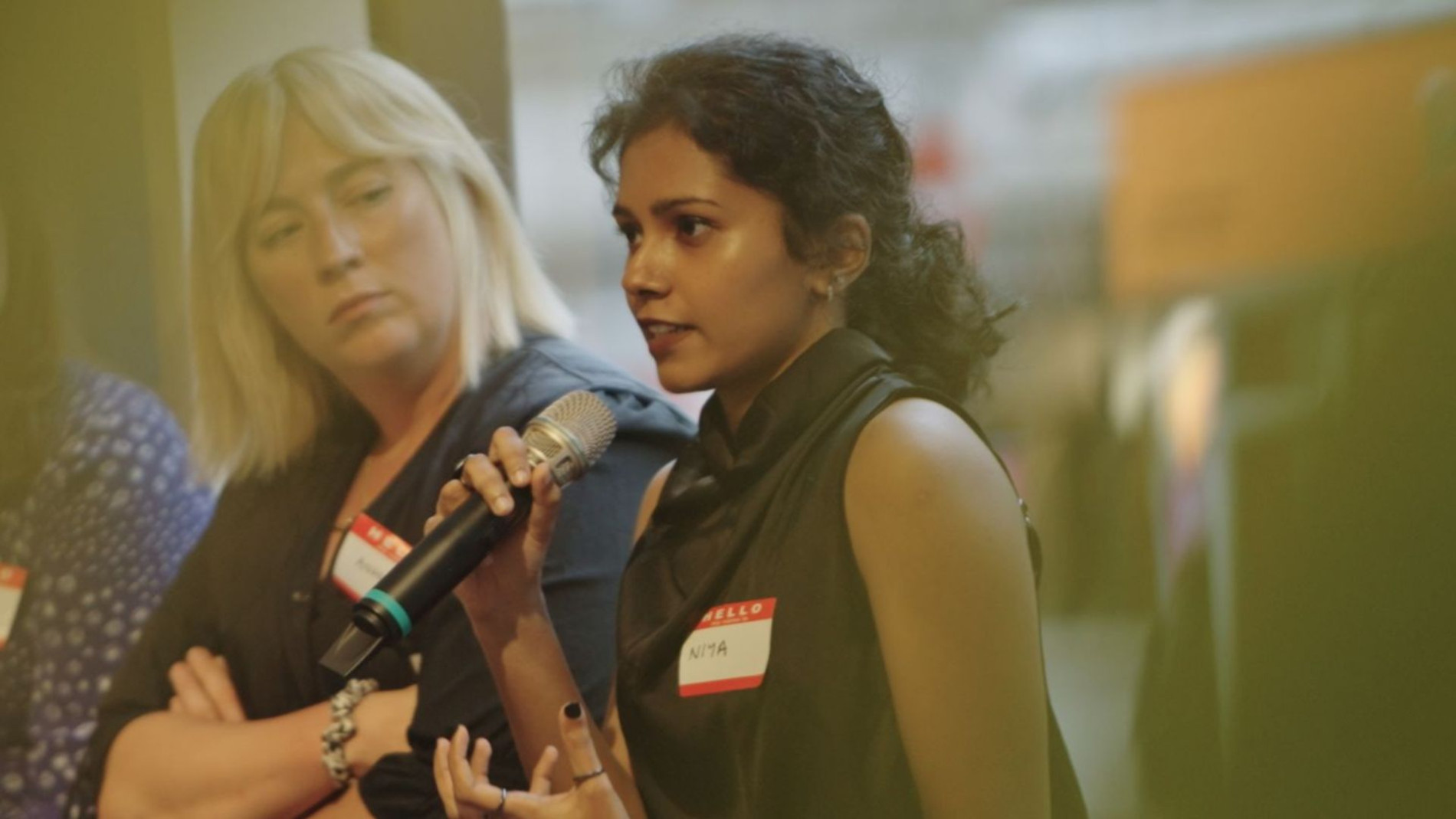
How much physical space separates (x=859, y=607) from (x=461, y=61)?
3.33 feet

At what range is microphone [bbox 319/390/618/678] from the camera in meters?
1.37

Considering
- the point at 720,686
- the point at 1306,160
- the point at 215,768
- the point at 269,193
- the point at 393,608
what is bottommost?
the point at 215,768

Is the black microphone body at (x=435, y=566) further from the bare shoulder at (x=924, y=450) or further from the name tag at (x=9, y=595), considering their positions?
the name tag at (x=9, y=595)

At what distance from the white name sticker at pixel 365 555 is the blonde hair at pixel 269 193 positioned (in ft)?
0.73

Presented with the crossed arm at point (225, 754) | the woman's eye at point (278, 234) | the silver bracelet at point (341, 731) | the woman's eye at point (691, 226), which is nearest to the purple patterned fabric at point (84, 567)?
the crossed arm at point (225, 754)

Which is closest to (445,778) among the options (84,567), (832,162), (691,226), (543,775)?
(543,775)

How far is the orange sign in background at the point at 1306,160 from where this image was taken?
5.03 feet

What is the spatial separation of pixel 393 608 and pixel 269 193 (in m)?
0.85


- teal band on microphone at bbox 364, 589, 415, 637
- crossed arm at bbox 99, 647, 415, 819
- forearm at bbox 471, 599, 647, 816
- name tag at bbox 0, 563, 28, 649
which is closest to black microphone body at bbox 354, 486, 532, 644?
teal band on microphone at bbox 364, 589, 415, 637

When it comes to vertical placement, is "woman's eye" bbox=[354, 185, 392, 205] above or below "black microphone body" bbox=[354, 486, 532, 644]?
above

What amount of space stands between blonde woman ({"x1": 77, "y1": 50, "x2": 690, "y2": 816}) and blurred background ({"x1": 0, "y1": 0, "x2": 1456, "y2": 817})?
47 cm

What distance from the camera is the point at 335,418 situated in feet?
6.98

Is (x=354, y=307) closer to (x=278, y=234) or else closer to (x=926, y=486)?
(x=278, y=234)

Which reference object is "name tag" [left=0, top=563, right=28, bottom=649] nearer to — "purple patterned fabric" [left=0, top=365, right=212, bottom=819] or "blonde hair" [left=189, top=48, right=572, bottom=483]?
"purple patterned fabric" [left=0, top=365, right=212, bottom=819]
